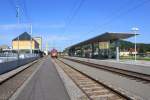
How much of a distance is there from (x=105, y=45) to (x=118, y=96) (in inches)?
2925

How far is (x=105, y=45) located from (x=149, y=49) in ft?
264

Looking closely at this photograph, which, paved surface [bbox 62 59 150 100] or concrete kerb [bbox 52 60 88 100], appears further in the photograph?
paved surface [bbox 62 59 150 100]

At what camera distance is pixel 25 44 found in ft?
602

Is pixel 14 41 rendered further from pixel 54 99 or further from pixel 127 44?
pixel 54 99

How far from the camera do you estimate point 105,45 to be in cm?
8831

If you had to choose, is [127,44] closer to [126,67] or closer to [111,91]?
[126,67]

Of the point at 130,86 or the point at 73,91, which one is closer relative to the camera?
the point at 73,91

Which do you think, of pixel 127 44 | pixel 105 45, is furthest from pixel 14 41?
pixel 105 45

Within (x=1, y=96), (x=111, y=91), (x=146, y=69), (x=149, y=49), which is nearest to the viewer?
(x=1, y=96)

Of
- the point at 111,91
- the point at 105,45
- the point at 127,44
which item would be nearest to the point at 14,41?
the point at 127,44

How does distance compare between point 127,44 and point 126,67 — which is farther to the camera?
→ point 127,44

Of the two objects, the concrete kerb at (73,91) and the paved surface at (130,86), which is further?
the paved surface at (130,86)

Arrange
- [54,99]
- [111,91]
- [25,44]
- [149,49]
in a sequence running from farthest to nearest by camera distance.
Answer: [25,44] < [149,49] < [111,91] < [54,99]

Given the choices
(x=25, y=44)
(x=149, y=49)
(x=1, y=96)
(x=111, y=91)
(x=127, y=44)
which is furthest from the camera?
(x=25, y=44)
